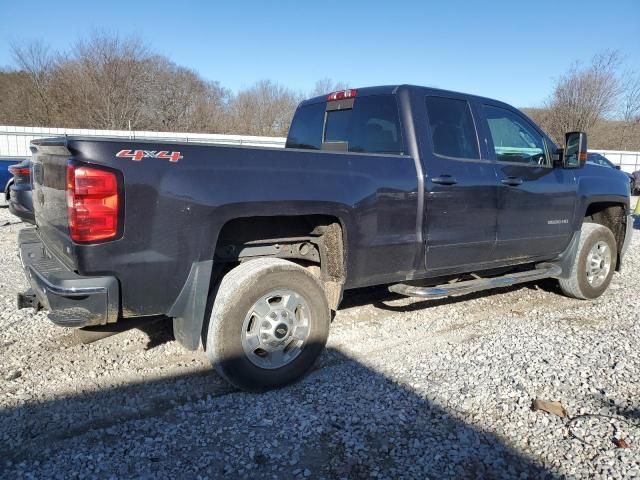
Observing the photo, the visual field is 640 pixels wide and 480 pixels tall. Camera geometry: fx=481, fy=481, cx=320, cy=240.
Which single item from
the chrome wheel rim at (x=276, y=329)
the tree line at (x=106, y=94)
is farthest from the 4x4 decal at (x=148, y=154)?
the tree line at (x=106, y=94)

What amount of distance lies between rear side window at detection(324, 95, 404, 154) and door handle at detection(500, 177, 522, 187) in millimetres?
1112

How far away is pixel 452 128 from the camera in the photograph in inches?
163

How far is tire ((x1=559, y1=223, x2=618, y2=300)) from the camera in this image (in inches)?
210

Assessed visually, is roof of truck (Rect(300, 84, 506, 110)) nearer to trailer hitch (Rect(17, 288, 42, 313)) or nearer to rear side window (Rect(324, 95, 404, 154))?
rear side window (Rect(324, 95, 404, 154))

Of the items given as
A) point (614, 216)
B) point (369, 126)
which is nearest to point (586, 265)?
point (614, 216)

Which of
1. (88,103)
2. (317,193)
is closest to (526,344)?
(317,193)

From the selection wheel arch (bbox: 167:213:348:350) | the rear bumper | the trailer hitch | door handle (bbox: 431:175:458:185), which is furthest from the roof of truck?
the trailer hitch

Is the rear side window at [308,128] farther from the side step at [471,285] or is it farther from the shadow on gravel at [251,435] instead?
the shadow on gravel at [251,435]

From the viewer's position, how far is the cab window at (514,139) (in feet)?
14.6

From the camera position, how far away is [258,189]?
299 cm

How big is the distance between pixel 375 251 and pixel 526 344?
1.67m

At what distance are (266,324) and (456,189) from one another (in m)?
1.90

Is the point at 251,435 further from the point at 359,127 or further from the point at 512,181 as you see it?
the point at 512,181

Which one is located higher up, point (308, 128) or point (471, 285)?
point (308, 128)
